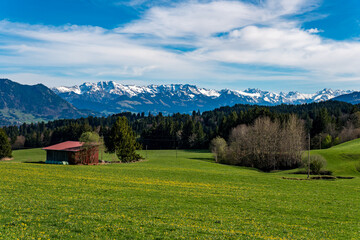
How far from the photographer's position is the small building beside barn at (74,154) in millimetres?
85625

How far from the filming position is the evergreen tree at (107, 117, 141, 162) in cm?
9262

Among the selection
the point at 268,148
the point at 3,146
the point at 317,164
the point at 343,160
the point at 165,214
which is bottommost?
the point at 317,164

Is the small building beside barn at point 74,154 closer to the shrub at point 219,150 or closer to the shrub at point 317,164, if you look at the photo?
the shrub at point 219,150

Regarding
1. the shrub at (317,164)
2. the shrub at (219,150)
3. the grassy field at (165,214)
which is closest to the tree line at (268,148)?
the shrub at (219,150)

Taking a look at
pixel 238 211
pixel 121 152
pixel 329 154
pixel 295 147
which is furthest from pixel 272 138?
pixel 238 211

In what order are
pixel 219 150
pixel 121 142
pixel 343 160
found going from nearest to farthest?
pixel 343 160
pixel 121 142
pixel 219 150

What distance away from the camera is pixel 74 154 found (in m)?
85.5

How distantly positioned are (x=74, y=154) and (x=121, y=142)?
1501 centimetres

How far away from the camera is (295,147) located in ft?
311

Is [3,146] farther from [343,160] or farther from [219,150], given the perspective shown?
[343,160]

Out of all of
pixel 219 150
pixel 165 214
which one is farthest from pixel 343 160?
pixel 165 214

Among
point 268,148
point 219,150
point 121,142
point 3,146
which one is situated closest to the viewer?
point 121,142

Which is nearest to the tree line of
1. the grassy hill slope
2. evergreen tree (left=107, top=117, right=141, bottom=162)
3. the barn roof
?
the grassy hill slope

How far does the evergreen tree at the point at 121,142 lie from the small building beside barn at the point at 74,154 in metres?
5.47
